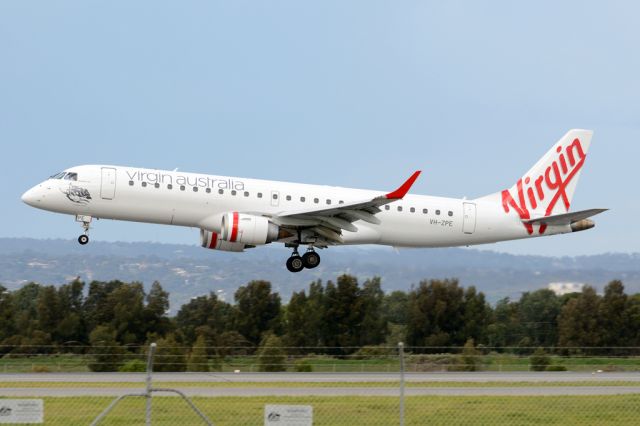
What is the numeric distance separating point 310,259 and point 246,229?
370cm

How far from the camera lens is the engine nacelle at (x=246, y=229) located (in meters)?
37.8

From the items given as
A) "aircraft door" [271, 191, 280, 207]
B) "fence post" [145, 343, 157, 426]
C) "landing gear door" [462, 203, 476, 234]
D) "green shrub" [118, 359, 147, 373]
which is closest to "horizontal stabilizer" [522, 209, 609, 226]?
"landing gear door" [462, 203, 476, 234]

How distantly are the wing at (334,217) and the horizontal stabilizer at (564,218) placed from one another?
786cm

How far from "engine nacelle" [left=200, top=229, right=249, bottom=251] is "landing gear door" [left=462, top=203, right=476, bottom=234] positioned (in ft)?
30.3

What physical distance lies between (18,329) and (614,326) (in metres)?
44.3

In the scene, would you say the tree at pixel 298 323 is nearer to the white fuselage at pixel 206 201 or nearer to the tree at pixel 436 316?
the tree at pixel 436 316

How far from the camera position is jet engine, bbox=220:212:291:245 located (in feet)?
124

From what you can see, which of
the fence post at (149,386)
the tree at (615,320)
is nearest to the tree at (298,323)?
the tree at (615,320)

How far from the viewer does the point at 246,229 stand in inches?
1492

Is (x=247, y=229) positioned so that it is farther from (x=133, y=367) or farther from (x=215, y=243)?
(x=133, y=367)

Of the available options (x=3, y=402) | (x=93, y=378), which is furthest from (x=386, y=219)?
(x=3, y=402)

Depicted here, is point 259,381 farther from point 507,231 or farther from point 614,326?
point 614,326

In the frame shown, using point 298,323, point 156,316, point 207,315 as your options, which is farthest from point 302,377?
point 207,315

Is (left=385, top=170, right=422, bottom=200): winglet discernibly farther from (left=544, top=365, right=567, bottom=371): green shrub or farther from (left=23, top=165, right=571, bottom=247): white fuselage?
(left=544, top=365, right=567, bottom=371): green shrub
